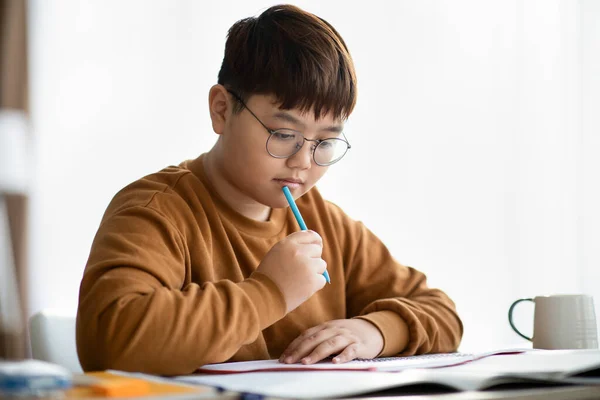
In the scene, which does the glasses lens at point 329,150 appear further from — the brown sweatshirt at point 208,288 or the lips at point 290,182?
the brown sweatshirt at point 208,288

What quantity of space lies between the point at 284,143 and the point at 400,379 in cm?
53

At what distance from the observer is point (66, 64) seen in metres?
2.28

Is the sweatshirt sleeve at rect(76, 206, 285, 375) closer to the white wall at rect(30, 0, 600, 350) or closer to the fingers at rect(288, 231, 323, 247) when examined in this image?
the fingers at rect(288, 231, 323, 247)

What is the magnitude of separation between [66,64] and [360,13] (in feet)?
3.41

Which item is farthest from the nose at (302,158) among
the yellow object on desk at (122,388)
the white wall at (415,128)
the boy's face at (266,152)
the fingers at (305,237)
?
the white wall at (415,128)

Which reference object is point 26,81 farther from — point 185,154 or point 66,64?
point 185,154

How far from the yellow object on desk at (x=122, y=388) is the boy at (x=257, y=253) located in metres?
0.29

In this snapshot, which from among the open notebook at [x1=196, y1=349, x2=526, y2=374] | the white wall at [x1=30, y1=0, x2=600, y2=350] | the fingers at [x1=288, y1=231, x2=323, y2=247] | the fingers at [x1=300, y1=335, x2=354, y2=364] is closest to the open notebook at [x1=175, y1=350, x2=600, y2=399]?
the open notebook at [x1=196, y1=349, x2=526, y2=374]

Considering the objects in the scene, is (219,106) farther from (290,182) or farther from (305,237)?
(305,237)

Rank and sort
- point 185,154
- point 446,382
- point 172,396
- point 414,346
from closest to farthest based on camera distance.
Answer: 1. point 172,396
2. point 446,382
3. point 414,346
4. point 185,154

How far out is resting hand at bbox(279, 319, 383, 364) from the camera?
1.03 metres

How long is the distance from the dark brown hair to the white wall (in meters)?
1.11

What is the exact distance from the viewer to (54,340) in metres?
1.26

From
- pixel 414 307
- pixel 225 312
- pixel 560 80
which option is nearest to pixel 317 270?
pixel 225 312
